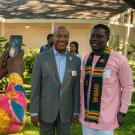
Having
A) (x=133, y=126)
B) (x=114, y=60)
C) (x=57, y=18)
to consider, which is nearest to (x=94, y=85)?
(x=114, y=60)

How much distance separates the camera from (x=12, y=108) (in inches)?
100

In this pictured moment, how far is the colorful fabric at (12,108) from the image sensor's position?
8.26 ft

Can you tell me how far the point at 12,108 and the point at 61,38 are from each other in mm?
2905

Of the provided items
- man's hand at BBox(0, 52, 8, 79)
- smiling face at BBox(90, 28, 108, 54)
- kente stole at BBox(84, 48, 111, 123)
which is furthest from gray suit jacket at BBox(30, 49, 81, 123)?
man's hand at BBox(0, 52, 8, 79)

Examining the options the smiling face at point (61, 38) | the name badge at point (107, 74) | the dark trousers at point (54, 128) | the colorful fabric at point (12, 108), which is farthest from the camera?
the dark trousers at point (54, 128)

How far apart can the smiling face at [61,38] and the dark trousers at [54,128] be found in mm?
845

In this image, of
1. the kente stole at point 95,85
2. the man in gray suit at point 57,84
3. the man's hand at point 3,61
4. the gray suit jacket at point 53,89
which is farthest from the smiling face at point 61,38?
the man's hand at point 3,61

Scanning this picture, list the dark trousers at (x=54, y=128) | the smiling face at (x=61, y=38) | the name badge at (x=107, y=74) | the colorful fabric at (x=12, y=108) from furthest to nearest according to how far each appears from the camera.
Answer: the dark trousers at (x=54, y=128) → the smiling face at (x=61, y=38) → the name badge at (x=107, y=74) → the colorful fabric at (x=12, y=108)

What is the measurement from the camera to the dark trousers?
220 inches

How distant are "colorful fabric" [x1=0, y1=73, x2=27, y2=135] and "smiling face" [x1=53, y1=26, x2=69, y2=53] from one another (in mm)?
2819

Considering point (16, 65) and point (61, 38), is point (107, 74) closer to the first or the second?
point (61, 38)

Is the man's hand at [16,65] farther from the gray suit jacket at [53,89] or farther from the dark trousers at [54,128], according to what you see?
the dark trousers at [54,128]

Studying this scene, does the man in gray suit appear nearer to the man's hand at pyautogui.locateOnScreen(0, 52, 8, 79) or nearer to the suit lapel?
the suit lapel

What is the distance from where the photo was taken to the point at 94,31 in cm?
514
